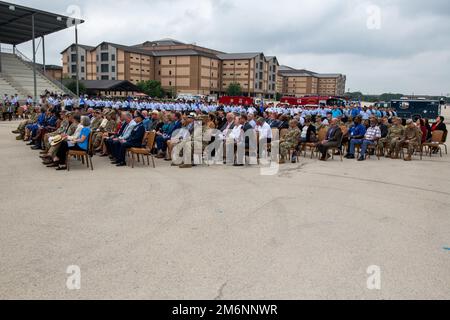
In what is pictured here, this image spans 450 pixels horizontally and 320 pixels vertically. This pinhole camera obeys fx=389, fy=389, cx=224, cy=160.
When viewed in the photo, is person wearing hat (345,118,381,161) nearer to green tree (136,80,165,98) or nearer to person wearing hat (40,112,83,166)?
person wearing hat (40,112,83,166)

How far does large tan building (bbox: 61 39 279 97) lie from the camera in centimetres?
8706

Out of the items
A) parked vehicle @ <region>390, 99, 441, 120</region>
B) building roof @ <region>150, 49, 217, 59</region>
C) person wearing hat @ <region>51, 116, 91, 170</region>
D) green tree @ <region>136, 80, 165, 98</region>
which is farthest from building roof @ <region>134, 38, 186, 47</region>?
person wearing hat @ <region>51, 116, 91, 170</region>

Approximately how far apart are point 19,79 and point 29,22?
5.92m

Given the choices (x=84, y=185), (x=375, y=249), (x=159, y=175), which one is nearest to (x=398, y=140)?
(x=159, y=175)

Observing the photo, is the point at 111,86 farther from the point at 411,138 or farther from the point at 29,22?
the point at 411,138

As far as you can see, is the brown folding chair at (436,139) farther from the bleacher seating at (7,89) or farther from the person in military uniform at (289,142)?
the bleacher seating at (7,89)

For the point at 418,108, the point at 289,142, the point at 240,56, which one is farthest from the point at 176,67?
the point at 289,142

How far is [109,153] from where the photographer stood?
462 inches

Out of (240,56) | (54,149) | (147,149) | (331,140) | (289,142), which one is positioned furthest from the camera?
(240,56)

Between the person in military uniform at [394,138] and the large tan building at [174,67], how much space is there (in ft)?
259

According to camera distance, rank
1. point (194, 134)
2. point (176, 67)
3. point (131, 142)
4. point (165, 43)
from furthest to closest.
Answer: point (165, 43)
point (176, 67)
point (194, 134)
point (131, 142)

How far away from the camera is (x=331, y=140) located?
1240cm
